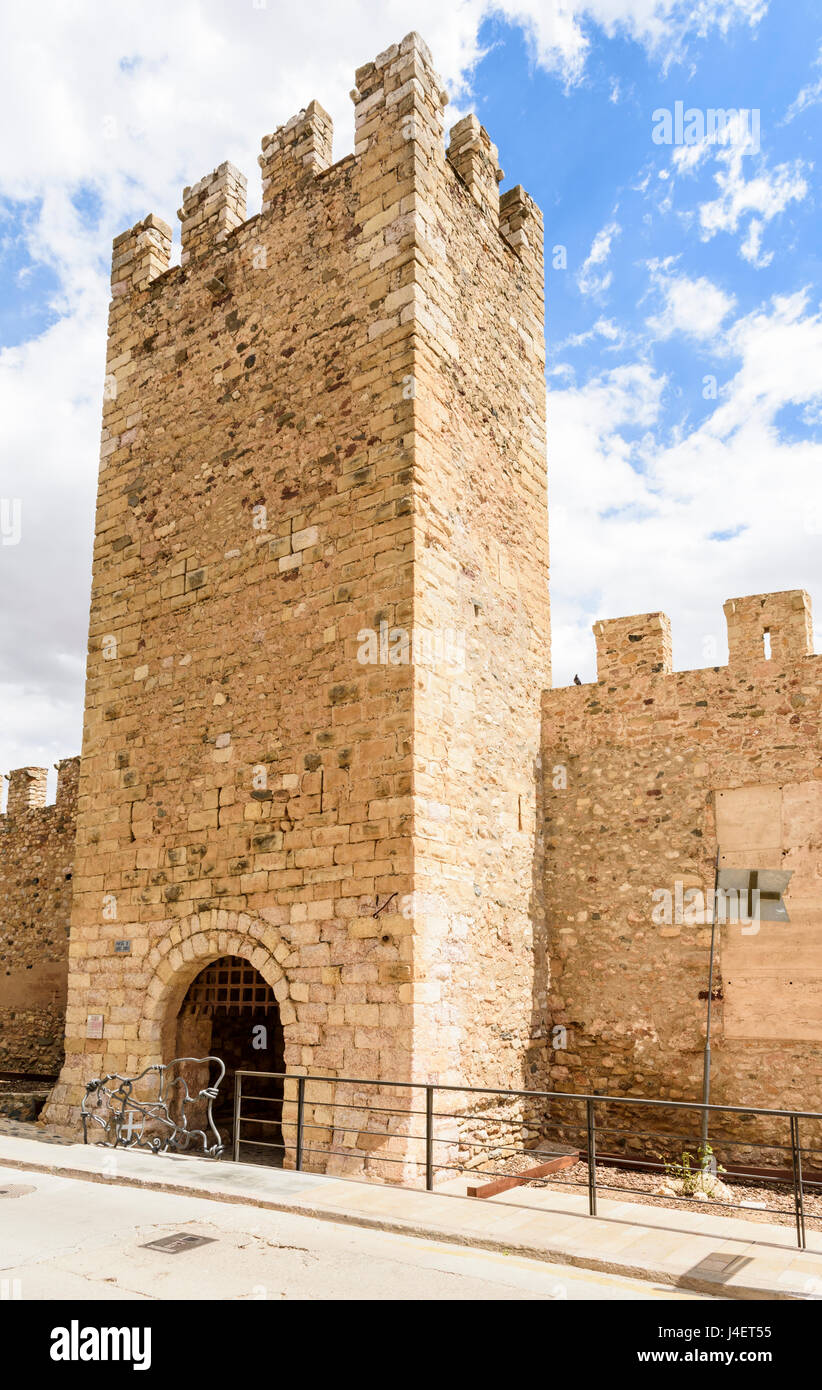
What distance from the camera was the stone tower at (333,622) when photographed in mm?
7895

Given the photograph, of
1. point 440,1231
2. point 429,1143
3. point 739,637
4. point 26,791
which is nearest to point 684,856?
point 739,637

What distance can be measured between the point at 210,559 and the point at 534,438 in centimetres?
373

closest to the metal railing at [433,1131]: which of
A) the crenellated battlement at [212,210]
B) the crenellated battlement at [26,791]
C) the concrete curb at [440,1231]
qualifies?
the concrete curb at [440,1231]

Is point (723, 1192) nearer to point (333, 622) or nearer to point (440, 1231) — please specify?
point (440, 1231)

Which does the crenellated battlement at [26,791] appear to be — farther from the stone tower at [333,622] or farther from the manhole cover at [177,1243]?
the manhole cover at [177,1243]

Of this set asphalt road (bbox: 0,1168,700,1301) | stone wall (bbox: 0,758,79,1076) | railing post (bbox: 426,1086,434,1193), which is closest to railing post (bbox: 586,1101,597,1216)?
asphalt road (bbox: 0,1168,700,1301)

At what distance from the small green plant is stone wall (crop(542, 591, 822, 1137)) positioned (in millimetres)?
360

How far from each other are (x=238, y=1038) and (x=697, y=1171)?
4745 mm

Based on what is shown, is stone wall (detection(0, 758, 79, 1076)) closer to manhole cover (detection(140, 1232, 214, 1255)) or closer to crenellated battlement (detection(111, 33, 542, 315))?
crenellated battlement (detection(111, 33, 542, 315))

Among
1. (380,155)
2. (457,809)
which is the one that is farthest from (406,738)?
(380,155)

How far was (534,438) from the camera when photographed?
1080 cm

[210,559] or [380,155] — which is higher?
[380,155]

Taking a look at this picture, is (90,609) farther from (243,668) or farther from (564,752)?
(564,752)

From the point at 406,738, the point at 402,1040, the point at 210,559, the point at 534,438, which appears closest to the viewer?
the point at 402,1040
